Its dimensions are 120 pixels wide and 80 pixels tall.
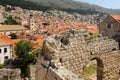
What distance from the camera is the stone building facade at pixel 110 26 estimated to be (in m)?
40.2

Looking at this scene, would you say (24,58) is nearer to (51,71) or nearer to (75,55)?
(75,55)

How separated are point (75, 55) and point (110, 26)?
32.0 m

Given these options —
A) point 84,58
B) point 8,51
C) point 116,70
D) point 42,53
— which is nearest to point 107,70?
point 116,70

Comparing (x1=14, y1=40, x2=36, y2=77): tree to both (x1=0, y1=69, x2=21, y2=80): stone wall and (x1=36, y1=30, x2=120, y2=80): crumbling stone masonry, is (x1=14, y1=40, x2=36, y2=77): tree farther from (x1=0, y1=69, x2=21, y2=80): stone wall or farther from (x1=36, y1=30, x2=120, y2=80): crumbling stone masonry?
(x1=36, y1=30, x2=120, y2=80): crumbling stone masonry

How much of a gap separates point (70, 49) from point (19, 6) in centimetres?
18981

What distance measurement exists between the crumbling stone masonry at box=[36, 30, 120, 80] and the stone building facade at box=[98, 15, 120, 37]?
2664 cm

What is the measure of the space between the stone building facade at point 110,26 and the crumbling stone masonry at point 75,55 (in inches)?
1049

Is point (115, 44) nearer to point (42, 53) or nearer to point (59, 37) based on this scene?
point (59, 37)

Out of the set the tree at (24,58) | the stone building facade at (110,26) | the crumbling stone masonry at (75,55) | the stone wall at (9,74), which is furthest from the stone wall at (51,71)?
the tree at (24,58)

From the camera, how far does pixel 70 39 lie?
35.8 ft

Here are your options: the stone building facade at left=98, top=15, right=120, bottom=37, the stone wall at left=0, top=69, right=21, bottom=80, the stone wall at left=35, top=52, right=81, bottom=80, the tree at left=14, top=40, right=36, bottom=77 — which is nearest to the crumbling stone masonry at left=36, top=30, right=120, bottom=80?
the stone wall at left=35, top=52, right=81, bottom=80

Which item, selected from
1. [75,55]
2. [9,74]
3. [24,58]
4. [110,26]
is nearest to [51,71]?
[75,55]

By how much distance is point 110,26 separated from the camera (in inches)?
1658

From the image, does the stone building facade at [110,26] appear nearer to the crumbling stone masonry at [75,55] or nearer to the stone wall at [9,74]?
the stone wall at [9,74]
